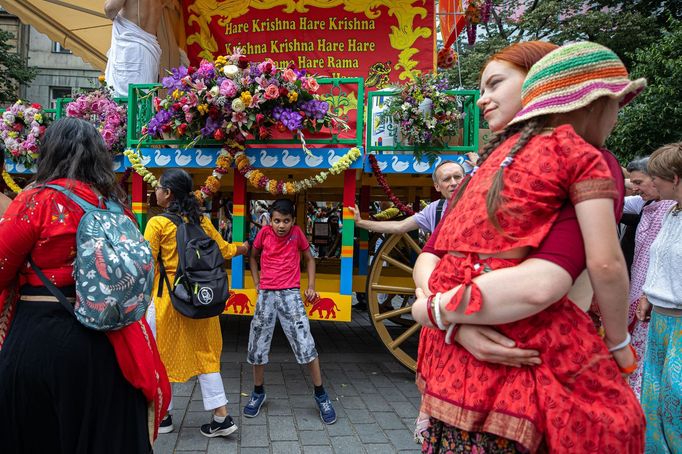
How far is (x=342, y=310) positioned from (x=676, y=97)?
8.37 meters

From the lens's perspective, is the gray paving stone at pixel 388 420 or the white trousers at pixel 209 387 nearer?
the white trousers at pixel 209 387

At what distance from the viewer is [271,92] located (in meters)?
3.74

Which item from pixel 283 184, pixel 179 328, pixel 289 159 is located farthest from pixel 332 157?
pixel 179 328

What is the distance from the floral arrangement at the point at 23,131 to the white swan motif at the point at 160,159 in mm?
1412

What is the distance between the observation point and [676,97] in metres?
8.87

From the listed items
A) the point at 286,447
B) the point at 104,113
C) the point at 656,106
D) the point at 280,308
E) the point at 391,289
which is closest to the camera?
the point at 286,447

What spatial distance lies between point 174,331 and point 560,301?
2.51m

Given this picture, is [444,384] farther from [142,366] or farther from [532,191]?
[142,366]

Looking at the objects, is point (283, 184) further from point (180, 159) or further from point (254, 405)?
point (254, 405)

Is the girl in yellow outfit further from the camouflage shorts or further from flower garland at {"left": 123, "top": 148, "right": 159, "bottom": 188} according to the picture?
flower garland at {"left": 123, "top": 148, "right": 159, "bottom": 188}

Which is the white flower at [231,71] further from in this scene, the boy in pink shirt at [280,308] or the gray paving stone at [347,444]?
the gray paving stone at [347,444]

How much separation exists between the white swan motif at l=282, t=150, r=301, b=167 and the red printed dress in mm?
2961

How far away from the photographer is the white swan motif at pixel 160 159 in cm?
423

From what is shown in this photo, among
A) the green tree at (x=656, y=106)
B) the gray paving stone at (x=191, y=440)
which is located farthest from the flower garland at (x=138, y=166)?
the green tree at (x=656, y=106)
